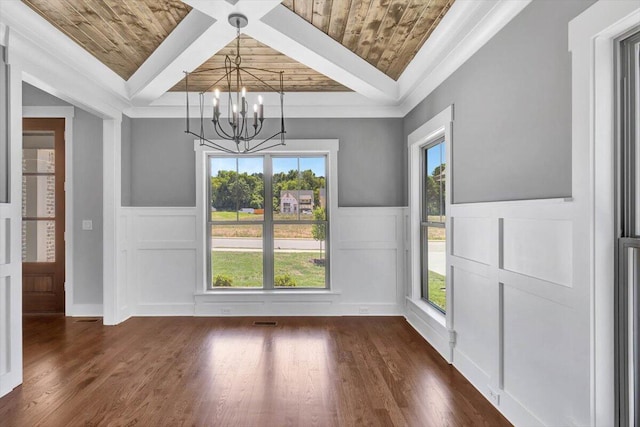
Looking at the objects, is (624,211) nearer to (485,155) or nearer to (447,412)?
(485,155)

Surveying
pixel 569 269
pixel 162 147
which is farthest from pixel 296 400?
pixel 162 147

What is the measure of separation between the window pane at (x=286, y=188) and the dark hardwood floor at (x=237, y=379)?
55.1 inches

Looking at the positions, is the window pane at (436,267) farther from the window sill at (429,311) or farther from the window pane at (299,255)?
the window pane at (299,255)

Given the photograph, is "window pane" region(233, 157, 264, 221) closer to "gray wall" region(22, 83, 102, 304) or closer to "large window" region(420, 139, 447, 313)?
"gray wall" region(22, 83, 102, 304)

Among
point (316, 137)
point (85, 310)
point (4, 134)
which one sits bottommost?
point (85, 310)

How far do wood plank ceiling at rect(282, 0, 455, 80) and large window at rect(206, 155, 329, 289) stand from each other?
166 cm

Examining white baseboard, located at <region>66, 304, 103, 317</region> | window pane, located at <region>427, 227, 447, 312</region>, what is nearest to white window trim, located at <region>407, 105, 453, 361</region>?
window pane, located at <region>427, 227, 447, 312</region>

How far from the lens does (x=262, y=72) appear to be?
13.1 ft

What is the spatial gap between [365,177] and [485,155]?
2.11 meters

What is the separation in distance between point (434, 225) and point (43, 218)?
4.64m

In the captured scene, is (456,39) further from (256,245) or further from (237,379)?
(256,245)

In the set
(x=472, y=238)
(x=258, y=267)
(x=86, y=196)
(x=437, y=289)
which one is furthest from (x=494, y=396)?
(x=86, y=196)

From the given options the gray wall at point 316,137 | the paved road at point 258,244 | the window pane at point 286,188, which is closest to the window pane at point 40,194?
the gray wall at point 316,137

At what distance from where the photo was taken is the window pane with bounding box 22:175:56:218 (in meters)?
4.62
